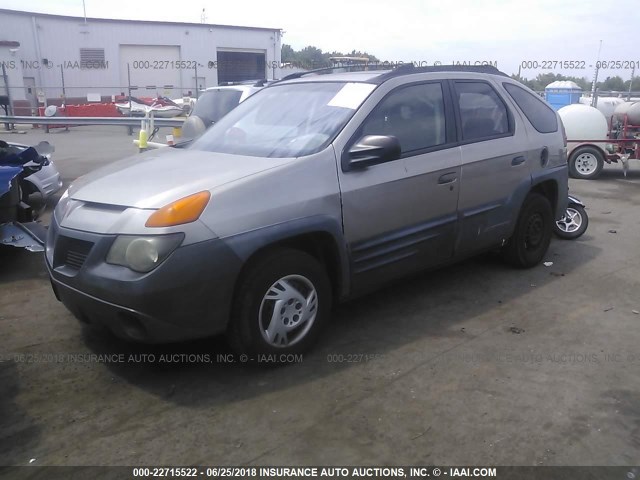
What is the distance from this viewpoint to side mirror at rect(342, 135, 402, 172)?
3754 mm

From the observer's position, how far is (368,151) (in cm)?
378

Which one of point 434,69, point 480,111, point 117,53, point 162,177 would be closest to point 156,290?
point 162,177

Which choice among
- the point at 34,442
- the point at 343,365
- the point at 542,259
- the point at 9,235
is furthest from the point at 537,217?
the point at 9,235

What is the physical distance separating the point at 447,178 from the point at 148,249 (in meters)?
2.40

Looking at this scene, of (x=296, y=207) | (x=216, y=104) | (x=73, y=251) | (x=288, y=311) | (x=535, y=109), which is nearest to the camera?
(x=73, y=251)

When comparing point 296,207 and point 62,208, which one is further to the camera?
point 62,208

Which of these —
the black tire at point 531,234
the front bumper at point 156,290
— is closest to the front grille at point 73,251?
the front bumper at point 156,290

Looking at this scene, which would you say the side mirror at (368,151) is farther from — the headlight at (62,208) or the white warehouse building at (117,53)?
the white warehouse building at (117,53)

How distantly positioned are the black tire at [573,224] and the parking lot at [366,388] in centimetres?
169

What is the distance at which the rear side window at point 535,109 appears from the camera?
533 cm

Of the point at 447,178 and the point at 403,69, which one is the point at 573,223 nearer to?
the point at 447,178

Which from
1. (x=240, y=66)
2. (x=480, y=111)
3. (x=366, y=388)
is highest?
(x=240, y=66)

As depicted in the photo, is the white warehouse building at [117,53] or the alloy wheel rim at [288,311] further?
the white warehouse building at [117,53]

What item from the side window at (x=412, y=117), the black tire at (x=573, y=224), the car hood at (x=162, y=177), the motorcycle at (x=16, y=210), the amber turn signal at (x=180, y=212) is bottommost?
the black tire at (x=573, y=224)
